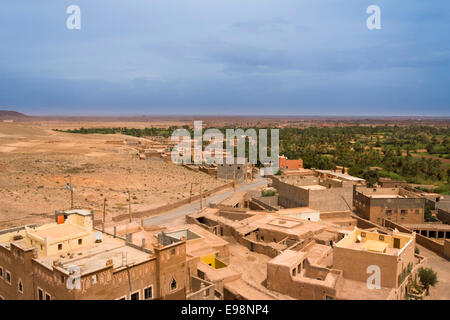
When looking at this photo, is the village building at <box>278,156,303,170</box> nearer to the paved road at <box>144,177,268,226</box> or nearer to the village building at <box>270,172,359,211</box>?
the paved road at <box>144,177,268,226</box>

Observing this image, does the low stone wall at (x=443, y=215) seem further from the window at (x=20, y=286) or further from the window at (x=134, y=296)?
the window at (x=20, y=286)

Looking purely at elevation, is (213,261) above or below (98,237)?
below

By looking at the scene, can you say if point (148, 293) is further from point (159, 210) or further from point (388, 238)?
point (159, 210)

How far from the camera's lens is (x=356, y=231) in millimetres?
24703

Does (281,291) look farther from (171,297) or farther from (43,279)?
(43,279)

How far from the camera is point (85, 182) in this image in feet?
159

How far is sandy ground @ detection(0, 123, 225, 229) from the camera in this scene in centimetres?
3584

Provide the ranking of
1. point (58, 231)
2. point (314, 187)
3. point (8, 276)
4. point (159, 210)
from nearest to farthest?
point (8, 276), point (58, 231), point (159, 210), point (314, 187)

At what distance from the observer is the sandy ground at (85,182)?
3584 centimetres

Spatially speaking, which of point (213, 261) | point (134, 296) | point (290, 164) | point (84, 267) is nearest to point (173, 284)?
point (134, 296)

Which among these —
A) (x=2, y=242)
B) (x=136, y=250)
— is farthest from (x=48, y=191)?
(x=136, y=250)

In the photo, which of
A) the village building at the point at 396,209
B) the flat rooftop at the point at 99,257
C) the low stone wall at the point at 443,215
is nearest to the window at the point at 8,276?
the flat rooftop at the point at 99,257
